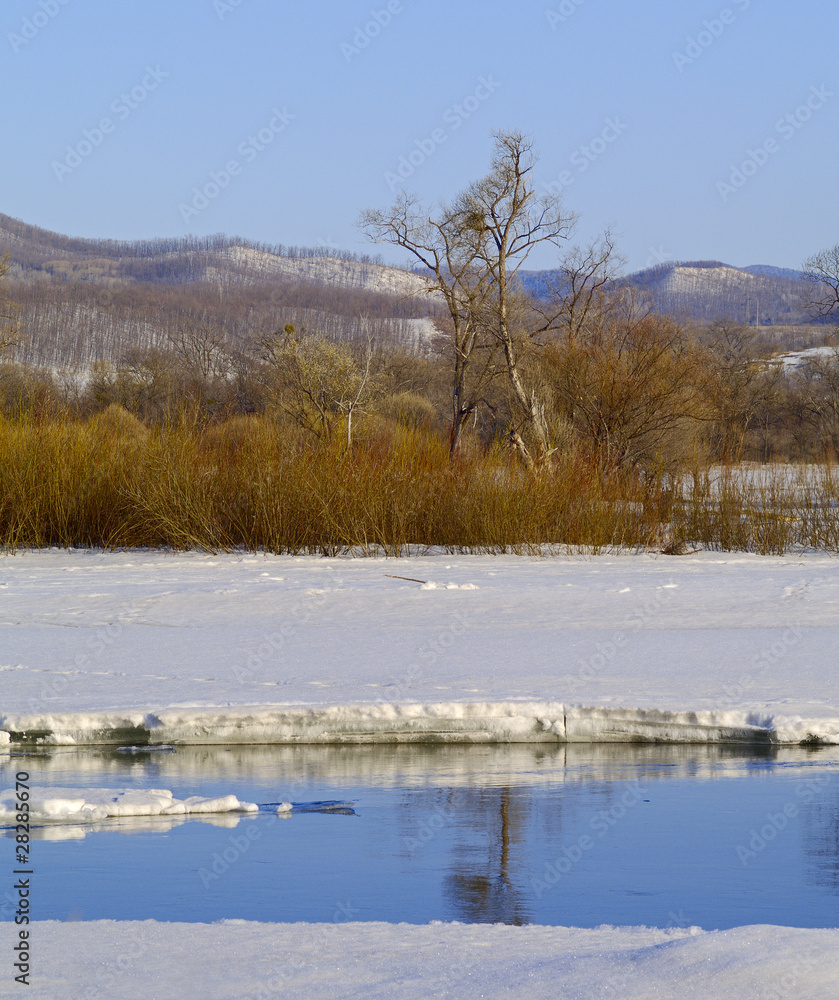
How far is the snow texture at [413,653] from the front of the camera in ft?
19.0

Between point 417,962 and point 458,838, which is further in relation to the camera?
point 458,838

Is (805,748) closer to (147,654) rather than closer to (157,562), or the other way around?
(147,654)

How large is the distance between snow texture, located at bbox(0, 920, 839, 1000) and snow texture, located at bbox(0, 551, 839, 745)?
264 centimetres

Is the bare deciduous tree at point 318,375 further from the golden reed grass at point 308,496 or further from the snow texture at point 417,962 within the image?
the snow texture at point 417,962

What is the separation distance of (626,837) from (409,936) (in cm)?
150

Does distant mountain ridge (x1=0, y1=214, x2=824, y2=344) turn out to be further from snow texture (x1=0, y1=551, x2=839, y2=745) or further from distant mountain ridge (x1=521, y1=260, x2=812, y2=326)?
snow texture (x1=0, y1=551, x2=839, y2=745)

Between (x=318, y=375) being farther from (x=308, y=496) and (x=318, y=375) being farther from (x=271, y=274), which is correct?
(x=271, y=274)

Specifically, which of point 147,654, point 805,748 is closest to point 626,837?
point 805,748

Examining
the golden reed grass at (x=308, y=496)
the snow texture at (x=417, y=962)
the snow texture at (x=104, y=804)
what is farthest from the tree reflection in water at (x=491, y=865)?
the golden reed grass at (x=308, y=496)

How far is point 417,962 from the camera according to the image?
2.86m

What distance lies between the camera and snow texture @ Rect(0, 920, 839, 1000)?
104 inches

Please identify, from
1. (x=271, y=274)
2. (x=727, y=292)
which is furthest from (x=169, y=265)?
(x=727, y=292)

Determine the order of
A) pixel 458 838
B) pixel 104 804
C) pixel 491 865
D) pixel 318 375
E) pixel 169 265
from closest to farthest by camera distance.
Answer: pixel 491 865, pixel 458 838, pixel 104 804, pixel 318 375, pixel 169 265

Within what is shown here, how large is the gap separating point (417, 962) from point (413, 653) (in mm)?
4821
